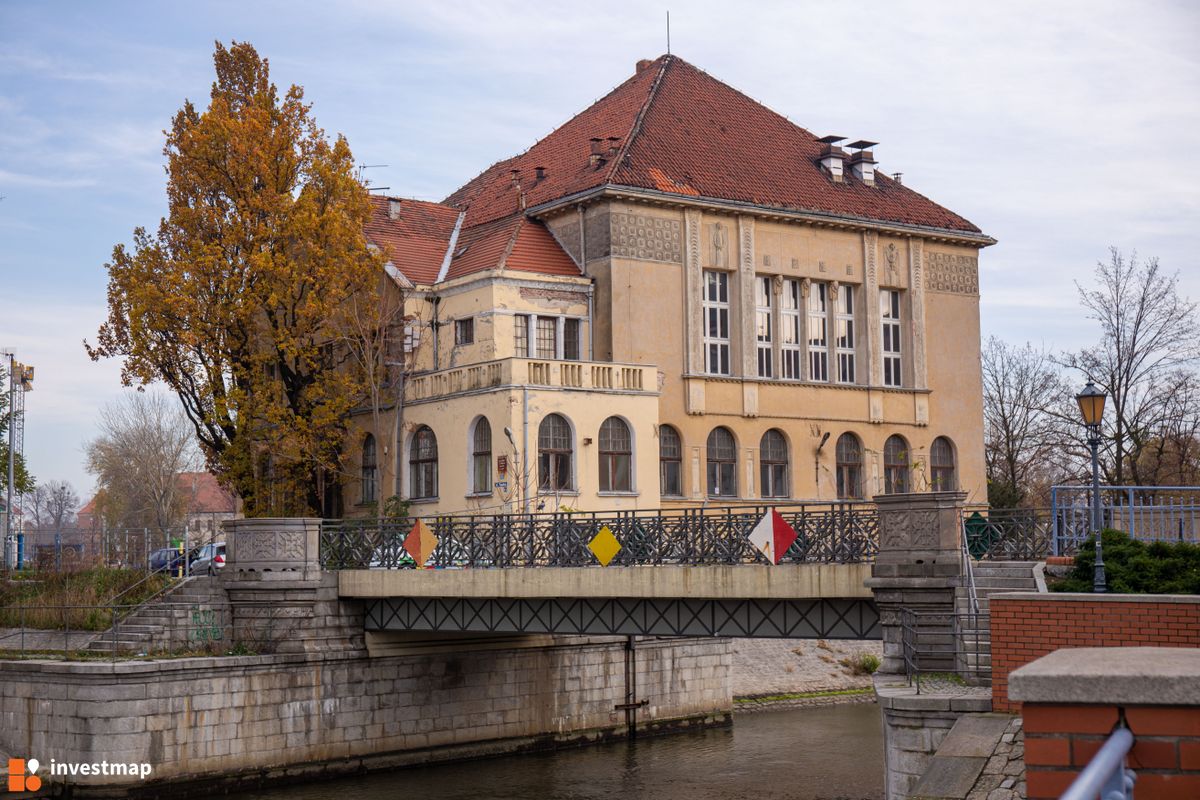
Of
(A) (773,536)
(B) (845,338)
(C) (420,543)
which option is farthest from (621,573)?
(B) (845,338)

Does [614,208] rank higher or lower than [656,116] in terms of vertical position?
lower

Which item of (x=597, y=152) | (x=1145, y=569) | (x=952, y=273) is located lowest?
(x=1145, y=569)

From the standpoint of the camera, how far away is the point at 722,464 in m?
45.0

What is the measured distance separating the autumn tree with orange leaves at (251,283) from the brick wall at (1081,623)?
2762cm

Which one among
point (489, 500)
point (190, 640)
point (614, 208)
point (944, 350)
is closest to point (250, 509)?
point (489, 500)

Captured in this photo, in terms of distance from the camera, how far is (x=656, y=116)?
48.0 m

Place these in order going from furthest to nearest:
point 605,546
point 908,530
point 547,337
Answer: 1. point 547,337
2. point 605,546
3. point 908,530

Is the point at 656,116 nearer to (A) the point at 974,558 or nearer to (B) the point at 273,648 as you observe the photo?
(B) the point at 273,648

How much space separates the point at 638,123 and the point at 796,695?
18.6m

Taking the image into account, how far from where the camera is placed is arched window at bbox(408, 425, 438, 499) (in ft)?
138

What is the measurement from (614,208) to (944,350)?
1393 centimetres

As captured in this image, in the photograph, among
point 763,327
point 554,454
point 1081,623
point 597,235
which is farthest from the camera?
point 763,327

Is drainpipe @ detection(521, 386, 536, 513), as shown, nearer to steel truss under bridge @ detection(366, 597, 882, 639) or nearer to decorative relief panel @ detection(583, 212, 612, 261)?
decorative relief panel @ detection(583, 212, 612, 261)

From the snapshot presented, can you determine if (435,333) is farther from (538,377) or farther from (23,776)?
(23,776)
